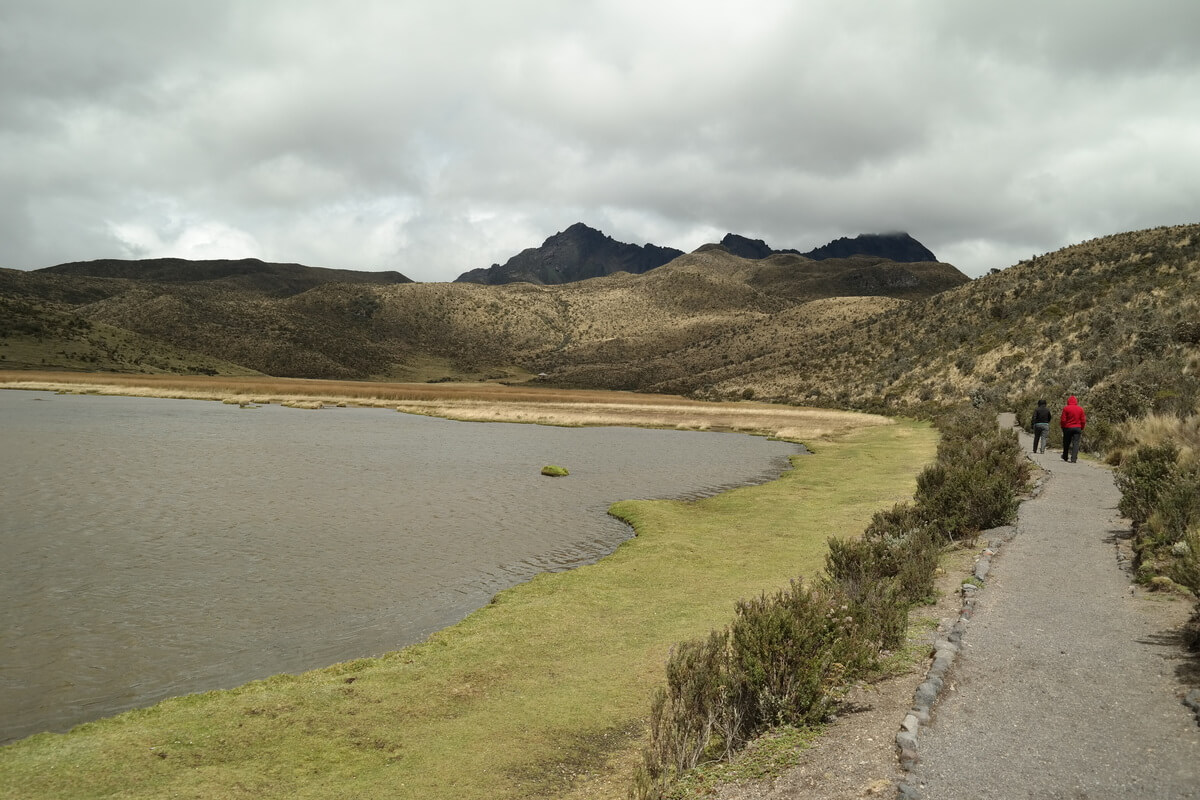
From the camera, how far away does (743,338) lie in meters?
139

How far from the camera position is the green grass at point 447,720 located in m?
6.81

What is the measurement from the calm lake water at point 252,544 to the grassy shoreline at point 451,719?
3.28 ft

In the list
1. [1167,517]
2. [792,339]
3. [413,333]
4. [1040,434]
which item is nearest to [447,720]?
[1167,517]

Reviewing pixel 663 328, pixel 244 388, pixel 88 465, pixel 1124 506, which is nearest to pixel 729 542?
pixel 1124 506

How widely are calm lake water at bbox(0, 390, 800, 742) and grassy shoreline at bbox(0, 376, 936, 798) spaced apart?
100cm

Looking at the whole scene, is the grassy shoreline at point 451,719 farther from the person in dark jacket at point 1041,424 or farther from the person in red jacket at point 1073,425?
the person in dark jacket at point 1041,424

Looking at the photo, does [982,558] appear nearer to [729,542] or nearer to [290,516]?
[729,542]

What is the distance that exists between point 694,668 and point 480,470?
23.7 m

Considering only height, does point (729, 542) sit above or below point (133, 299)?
below

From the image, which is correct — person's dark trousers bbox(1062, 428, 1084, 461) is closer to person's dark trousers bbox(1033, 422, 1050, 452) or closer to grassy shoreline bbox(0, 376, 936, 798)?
person's dark trousers bbox(1033, 422, 1050, 452)

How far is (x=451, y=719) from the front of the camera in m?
8.31

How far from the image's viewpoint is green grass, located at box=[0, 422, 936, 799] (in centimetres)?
681

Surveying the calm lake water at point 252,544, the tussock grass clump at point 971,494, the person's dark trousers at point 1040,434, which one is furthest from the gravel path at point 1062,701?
the person's dark trousers at point 1040,434

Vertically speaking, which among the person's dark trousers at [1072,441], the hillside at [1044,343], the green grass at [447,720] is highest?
the hillside at [1044,343]
